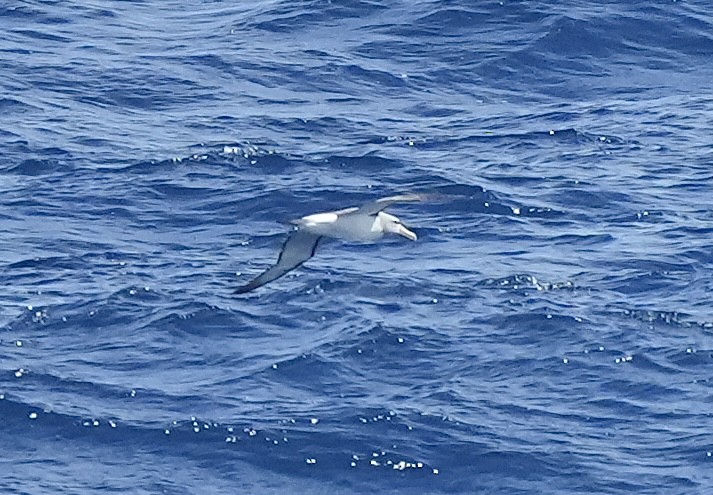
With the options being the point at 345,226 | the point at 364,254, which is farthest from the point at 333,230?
the point at 364,254

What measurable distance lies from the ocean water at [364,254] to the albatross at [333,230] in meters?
3.17

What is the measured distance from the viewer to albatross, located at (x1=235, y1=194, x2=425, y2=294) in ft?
85.4

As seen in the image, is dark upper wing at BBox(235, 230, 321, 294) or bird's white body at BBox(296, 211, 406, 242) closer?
bird's white body at BBox(296, 211, 406, 242)

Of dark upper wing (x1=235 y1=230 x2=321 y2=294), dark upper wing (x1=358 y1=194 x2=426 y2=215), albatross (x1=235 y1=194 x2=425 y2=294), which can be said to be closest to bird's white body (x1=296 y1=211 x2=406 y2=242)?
albatross (x1=235 y1=194 x2=425 y2=294)

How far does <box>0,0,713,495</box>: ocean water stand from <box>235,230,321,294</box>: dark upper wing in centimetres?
303

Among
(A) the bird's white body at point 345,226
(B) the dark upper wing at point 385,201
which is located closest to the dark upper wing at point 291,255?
(A) the bird's white body at point 345,226

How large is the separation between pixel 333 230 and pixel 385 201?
86.0 inches

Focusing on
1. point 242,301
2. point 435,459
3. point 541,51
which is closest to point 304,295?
point 242,301

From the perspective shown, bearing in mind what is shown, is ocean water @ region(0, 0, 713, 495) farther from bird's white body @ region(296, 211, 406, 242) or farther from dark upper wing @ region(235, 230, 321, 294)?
bird's white body @ region(296, 211, 406, 242)

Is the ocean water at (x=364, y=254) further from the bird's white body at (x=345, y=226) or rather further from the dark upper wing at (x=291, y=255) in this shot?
the bird's white body at (x=345, y=226)

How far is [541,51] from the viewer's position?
151 ft

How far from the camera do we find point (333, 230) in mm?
26203

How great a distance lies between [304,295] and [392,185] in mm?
5437

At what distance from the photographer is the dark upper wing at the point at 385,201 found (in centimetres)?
2353
